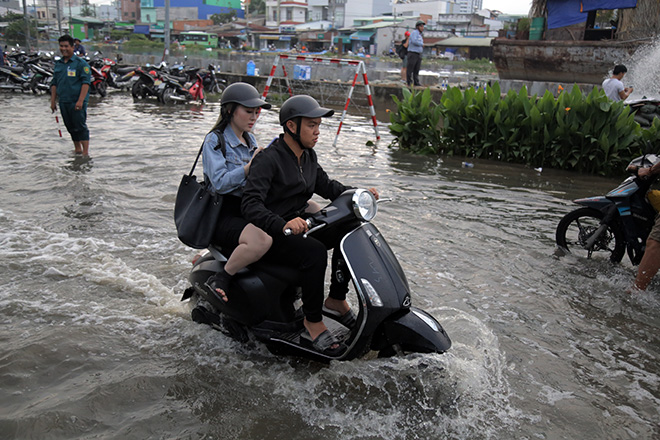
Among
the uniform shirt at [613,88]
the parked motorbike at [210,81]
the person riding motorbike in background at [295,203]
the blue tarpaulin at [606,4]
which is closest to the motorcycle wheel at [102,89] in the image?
the parked motorbike at [210,81]

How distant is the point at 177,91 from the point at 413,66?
7490 mm

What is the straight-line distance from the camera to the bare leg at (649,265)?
13.9 feet

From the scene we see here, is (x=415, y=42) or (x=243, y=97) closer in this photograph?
(x=243, y=97)

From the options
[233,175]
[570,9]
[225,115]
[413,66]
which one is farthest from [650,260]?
[570,9]

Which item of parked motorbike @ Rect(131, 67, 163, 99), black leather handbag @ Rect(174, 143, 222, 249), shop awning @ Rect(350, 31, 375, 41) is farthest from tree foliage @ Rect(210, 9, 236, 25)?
black leather handbag @ Rect(174, 143, 222, 249)

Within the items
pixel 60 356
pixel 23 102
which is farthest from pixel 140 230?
pixel 23 102

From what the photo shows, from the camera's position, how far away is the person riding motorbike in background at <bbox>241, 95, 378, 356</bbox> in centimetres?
287

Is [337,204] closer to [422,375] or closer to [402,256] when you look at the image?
[422,375]

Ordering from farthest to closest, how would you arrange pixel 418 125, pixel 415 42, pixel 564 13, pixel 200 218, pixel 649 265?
pixel 564 13
pixel 415 42
pixel 418 125
pixel 649 265
pixel 200 218

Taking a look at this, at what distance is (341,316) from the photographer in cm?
325

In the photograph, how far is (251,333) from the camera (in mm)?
3242

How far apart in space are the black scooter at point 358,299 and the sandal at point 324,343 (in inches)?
1.0

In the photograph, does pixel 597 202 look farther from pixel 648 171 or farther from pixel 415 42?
pixel 415 42

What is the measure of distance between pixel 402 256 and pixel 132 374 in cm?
271
